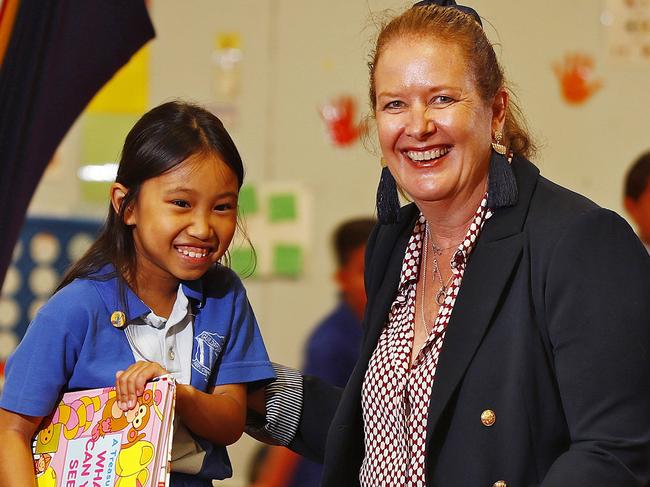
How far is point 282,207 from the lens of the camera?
16.0 feet

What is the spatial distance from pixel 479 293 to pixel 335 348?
1.63m

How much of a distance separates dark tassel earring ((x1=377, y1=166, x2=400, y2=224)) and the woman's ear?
0.24 metres

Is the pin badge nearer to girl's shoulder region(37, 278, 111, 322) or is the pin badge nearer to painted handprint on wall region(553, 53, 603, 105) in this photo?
girl's shoulder region(37, 278, 111, 322)

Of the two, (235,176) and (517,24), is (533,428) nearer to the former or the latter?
(235,176)

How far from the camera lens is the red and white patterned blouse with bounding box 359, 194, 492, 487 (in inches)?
63.7

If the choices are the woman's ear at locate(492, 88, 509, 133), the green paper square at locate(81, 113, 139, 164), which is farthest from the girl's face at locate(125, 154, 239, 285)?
the green paper square at locate(81, 113, 139, 164)

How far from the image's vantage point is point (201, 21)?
16.2 ft

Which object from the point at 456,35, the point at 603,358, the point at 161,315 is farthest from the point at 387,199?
the point at 603,358

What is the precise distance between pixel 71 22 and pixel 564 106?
10.9 ft

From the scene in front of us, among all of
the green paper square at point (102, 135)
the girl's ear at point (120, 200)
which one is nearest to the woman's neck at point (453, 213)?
the girl's ear at point (120, 200)

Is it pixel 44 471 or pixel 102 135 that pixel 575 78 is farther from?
pixel 44 471

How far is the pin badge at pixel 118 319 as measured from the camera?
1632mm

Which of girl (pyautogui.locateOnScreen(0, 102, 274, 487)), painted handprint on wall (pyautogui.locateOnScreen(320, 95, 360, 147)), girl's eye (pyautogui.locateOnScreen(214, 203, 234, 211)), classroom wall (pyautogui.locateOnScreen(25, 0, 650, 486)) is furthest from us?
painted handprint on wall (pyautogui.locateOnScreen(320, 95, 360, 147))

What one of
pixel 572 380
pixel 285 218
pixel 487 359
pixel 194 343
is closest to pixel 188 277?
pixel 194 343
